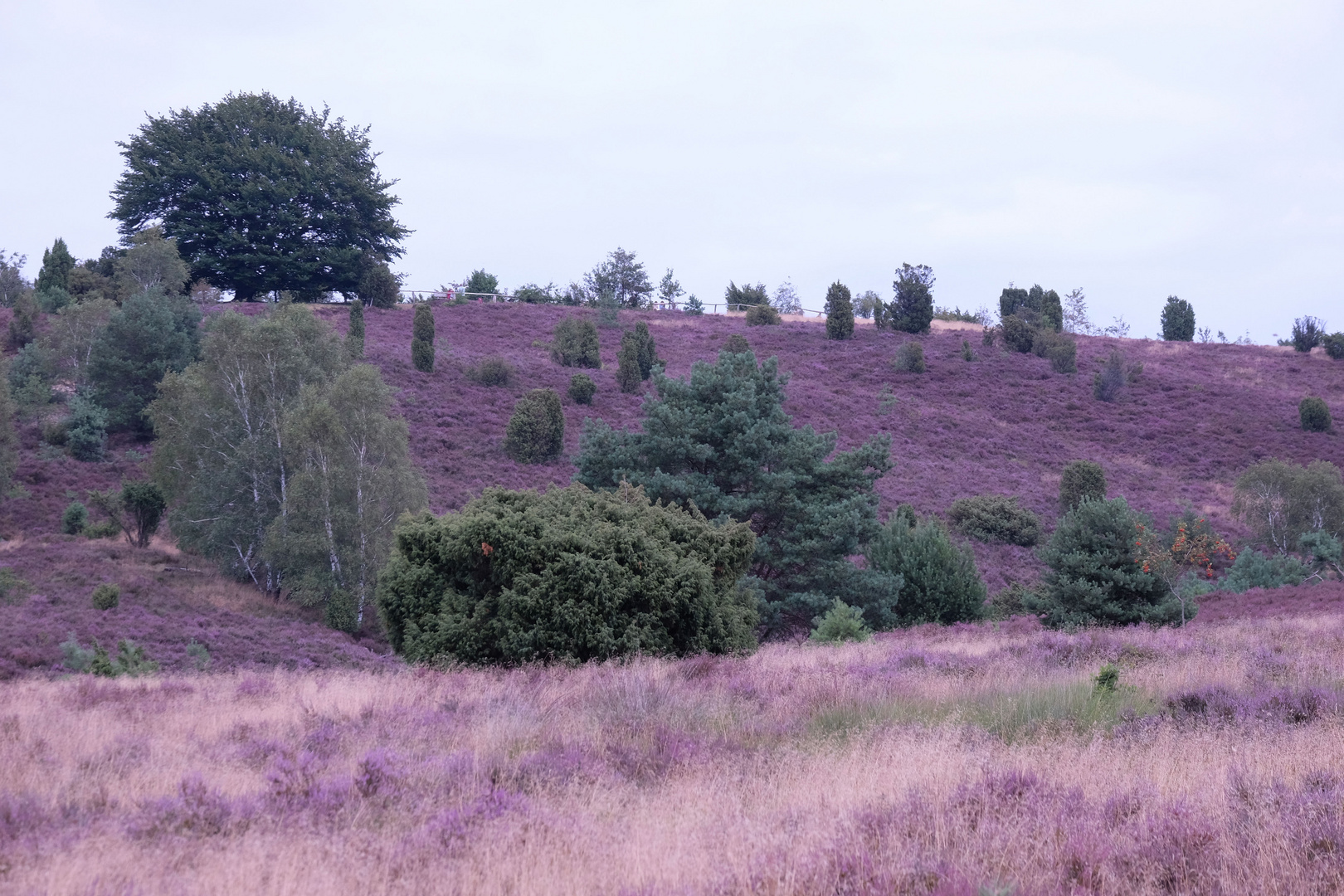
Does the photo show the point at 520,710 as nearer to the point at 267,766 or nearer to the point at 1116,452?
the point at 267,766

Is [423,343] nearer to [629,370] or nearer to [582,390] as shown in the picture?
[582,390]

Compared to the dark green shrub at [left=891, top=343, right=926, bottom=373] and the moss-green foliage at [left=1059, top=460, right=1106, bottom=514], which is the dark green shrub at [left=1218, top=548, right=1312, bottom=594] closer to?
the moss-green foliage at [left=1059, top=460, right=1106, bottom=514]

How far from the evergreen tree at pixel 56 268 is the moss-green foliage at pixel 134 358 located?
19.7 m

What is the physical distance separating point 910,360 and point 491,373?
25.0 meters

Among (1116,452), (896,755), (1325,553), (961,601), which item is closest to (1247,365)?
(1116,452)

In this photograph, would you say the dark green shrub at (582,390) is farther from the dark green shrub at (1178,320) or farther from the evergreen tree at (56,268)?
the dark green shrub at (1178,320)

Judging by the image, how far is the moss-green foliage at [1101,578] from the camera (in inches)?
843

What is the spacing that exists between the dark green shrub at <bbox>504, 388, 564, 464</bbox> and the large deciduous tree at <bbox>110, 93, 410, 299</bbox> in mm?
25029

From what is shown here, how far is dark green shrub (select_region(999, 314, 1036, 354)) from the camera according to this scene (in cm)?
6153

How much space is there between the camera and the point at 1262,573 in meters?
28.8

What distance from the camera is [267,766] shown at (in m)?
6.30

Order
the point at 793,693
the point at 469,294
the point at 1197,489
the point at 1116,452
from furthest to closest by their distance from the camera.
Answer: the point at 469,294 → the point at 1116,452 → the point at 1197,489 → the point at 793,693

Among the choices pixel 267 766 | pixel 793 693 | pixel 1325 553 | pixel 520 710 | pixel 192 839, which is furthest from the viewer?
pixel 1325 553

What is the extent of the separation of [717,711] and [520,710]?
1.65 m
